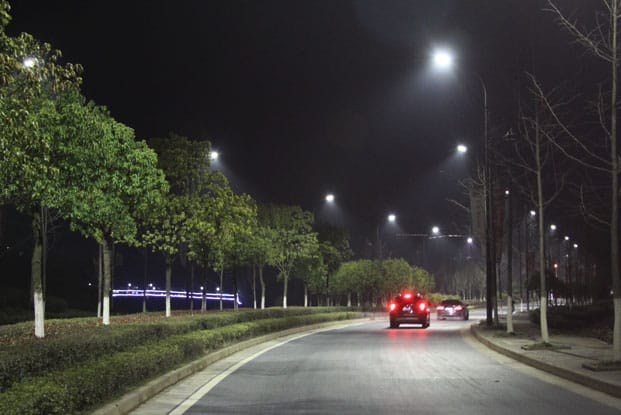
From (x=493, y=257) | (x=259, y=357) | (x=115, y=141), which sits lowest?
(x=259, y=357)

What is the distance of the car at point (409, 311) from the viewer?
1494 inches

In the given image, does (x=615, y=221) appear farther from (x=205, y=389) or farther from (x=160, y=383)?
(x=160, y=383)

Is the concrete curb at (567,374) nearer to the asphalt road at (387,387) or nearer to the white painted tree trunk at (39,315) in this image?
the asphalt road at (387,387)

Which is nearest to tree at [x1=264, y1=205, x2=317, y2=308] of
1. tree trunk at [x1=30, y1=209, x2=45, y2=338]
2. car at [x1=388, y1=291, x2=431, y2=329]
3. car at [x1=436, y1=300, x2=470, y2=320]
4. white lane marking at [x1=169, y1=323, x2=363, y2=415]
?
car at [x1=388, y1=291, x2=431, y2=329]

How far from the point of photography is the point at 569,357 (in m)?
17.4

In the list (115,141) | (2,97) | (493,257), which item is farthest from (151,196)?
(493,257)

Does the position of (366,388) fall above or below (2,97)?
below

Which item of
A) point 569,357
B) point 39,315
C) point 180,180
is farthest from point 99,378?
point 180,180

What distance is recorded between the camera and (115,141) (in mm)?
18922

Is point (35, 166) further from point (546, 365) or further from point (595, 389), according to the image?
point (546, 365)

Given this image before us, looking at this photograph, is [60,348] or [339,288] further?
[339,288]

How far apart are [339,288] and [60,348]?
54.2 m

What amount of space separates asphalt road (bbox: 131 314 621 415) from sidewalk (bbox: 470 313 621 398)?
27cm

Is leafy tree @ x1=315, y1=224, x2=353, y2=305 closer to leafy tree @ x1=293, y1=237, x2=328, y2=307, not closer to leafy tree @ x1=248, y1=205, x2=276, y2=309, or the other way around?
leafy tree @ x1=293, y1=237, x2=328, y2=307
